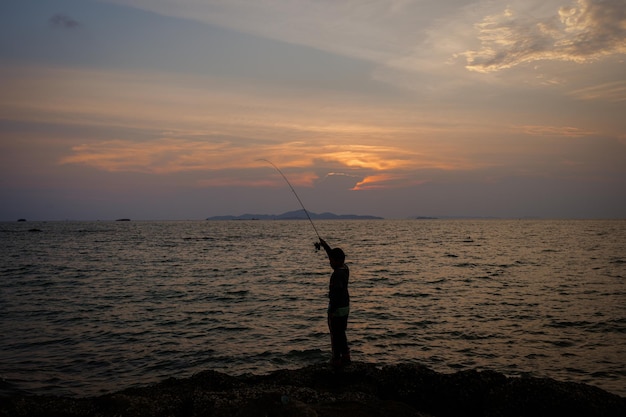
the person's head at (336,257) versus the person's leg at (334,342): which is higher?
the person's head at (336,257)

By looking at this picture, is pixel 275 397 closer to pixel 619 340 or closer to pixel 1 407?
pixel 1 407

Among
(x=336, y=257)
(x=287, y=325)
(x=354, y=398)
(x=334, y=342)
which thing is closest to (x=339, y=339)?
(x=334, y=342)

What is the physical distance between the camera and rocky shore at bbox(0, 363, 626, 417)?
5.87 metres

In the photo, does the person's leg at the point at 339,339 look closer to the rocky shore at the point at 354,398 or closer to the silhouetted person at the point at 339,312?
the silhouetted person at the point at 339,312

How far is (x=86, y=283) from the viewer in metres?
26.1

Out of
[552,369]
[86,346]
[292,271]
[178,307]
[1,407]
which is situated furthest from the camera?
[292,271]

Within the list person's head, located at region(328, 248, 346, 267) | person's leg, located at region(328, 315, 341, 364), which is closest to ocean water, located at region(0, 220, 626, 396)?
person's leg, located at region(328, 315, 341, 364)

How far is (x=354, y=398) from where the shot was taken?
6.64 metres

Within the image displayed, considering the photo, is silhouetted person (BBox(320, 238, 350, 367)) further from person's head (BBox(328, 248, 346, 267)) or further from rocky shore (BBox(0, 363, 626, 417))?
rocky shore (BBox(0, 363, 626, 417))

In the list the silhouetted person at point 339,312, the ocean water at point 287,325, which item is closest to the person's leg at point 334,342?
the silhouetted person at point 339,312

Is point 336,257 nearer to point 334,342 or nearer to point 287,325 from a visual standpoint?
point 334,342

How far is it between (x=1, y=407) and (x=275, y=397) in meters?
4.23

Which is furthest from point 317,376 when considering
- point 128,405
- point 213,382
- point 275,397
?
point 128,405

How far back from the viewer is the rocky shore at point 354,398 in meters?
5.87
